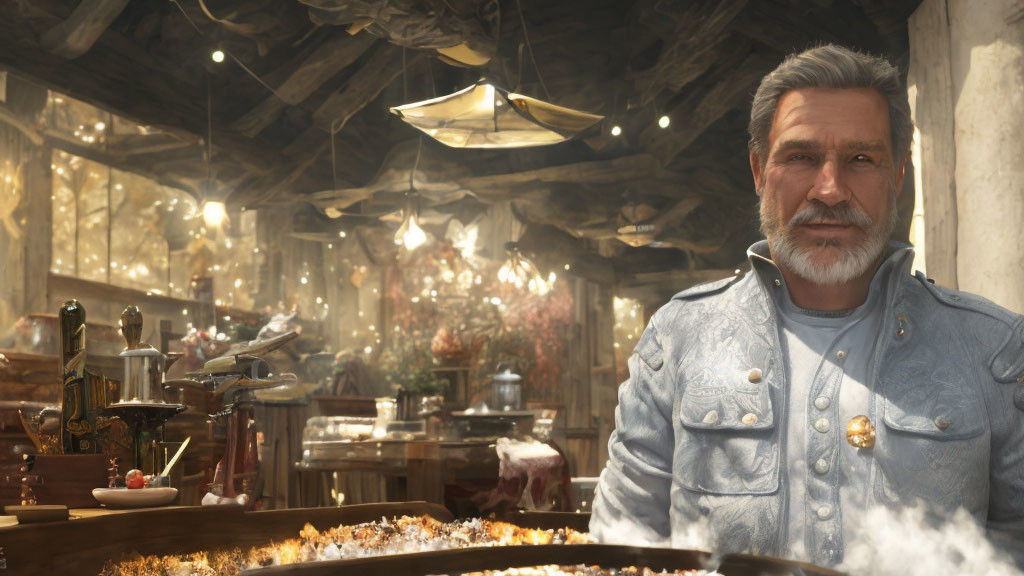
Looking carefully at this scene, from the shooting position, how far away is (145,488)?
6.24 feet

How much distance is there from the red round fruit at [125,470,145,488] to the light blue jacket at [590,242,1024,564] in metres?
0.92

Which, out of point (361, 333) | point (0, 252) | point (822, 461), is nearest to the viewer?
point (822, 461)

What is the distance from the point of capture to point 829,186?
1.73 metres

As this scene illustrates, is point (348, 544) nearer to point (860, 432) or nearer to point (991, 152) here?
→ point (860, 432)

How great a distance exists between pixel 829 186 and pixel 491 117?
3.66 metres

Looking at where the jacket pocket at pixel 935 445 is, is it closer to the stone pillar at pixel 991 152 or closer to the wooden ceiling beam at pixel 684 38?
the stone pillar at pixel 991 152


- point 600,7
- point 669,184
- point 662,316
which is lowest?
point 662,316

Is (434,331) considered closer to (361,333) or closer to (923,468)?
(361,333)

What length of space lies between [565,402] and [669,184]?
4419 millimetres

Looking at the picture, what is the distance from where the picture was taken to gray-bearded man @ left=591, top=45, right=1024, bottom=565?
1694 millimetres

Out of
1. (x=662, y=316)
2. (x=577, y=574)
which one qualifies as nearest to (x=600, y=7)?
(x=662, y=316)

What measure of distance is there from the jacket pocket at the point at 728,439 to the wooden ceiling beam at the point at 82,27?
17.6ft

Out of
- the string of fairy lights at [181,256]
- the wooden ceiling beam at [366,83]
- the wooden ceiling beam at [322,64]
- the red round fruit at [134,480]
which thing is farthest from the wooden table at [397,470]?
the wooden ceiling beam at [366,83]

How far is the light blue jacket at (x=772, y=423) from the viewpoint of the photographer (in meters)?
1.68
